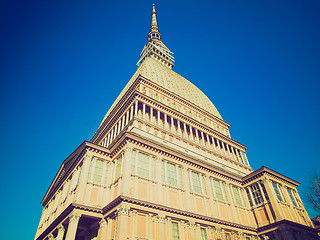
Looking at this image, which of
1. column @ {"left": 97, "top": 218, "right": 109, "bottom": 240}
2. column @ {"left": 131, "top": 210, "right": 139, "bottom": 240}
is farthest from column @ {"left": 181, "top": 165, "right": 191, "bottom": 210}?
column @ {"left": 97, "top": 218, "right": 109, "bottom": 240}

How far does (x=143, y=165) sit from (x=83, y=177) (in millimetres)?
7060

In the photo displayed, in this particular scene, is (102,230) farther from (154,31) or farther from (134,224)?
(154,31)

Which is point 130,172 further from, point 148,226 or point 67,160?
point 67,160

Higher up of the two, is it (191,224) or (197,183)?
(197,183)

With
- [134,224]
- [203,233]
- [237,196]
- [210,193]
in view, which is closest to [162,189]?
[134,224]

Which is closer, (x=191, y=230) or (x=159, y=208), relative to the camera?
(x=159, y=208)

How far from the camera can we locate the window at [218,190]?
31889 mm

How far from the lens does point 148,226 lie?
73.7 feet

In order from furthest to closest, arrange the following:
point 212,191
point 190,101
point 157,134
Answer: point 190,101 → point 157,134 → point 212,191

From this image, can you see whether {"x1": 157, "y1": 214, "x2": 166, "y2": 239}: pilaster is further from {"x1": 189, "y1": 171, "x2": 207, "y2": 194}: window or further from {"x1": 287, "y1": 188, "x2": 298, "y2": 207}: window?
{"x1": 287, "y1": 188, "x2": 298, "y2": 207}: window

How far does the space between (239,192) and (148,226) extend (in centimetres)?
2004

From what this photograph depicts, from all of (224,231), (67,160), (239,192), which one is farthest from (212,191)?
(67,160)

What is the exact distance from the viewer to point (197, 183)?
1208 inches

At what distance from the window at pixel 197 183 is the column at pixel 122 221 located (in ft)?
35.6
